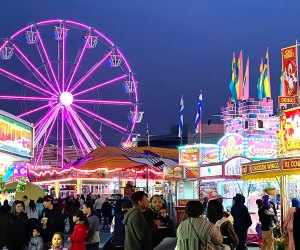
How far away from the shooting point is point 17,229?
10.8 metres

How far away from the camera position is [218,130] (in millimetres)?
85062

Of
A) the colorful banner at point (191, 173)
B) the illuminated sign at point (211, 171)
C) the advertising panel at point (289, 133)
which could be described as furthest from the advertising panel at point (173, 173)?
the advertising panel at point (289, 133)

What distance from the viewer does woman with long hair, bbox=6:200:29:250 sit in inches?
426

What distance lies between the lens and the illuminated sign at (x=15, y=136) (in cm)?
1744

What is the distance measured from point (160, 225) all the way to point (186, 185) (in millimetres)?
20142

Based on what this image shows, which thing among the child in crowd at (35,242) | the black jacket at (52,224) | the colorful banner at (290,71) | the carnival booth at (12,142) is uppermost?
the colorful banner at (290,71)

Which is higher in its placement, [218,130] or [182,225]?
[218,130]

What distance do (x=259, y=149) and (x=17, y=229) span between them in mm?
17161

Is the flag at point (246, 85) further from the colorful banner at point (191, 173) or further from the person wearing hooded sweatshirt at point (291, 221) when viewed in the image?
the person wearing hooded sweatshirt at point (291, 221)

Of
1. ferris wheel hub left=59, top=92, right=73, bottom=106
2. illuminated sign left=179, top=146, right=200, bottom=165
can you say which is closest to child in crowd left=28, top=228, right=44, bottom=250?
illuminated sign left=179, top=146, right=200, bottom=165

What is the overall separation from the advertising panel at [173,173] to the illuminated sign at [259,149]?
316cm

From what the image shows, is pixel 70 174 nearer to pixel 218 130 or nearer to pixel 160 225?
pixel 160 225

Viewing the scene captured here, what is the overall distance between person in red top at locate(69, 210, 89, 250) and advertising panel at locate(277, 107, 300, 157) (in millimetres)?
9528

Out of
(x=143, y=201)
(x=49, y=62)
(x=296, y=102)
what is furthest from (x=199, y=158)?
(x=143, y=201)
